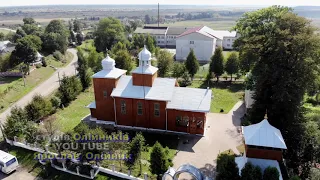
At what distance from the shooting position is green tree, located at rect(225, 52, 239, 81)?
42.6m

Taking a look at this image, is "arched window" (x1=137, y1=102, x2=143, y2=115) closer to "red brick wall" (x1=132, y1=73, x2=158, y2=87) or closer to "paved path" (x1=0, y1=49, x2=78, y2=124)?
"red brick wall" (x1=132, y1=73, x2=158, y2=87)

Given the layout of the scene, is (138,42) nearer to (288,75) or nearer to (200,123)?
(200,123)

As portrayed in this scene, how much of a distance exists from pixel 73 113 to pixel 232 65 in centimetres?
2538

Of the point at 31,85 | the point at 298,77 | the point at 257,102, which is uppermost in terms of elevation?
the point at 298,77

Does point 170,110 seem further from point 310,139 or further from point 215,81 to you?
point 215,81

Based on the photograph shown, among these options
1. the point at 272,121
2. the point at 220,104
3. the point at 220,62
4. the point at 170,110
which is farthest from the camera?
the point at 220,62

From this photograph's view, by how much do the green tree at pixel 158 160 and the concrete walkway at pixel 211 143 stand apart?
Answer: 3389 millimetres

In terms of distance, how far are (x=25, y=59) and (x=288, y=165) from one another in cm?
4602

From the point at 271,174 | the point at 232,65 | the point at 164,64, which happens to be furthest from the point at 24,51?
the point at 271,174

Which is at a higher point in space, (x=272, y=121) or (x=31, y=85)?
(x=272, y=121)

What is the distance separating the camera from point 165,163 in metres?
18.7

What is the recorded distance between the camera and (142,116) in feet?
90.8

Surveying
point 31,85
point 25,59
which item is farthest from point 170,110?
point 25,59

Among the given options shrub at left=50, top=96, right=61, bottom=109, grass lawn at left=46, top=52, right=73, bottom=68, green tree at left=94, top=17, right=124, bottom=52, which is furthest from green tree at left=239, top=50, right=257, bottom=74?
green tree at left=94, top=17, right=124, bottom=52
